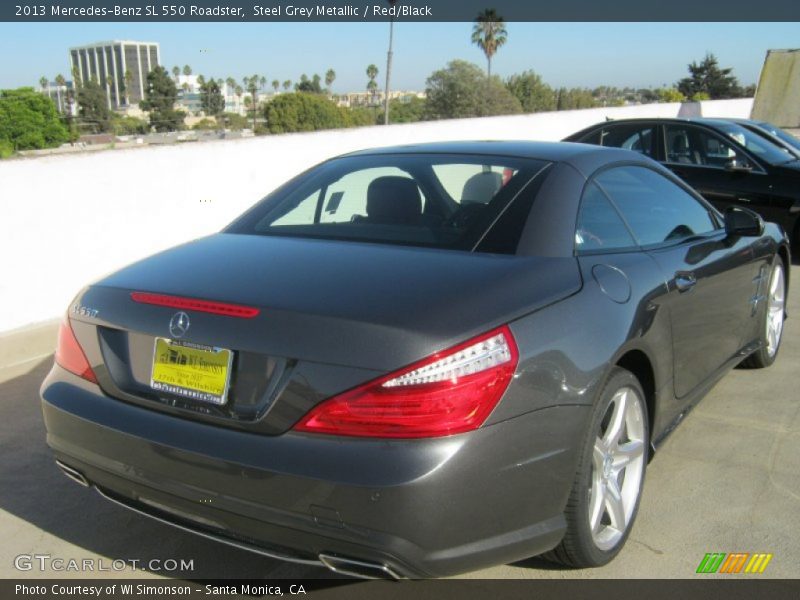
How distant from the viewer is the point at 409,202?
3475 millimetres

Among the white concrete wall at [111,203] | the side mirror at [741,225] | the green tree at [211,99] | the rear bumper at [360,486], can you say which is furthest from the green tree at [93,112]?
the rear bumper at [360,486]

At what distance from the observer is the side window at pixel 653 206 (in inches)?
143

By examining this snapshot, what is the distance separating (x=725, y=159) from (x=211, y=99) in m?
88.7

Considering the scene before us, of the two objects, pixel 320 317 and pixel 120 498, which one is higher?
pixel 320 317

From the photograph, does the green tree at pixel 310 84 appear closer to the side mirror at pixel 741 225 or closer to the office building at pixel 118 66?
the office building at pixel 118 66

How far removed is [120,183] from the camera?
7.06m

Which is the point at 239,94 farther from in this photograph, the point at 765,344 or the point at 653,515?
the point at 653,515

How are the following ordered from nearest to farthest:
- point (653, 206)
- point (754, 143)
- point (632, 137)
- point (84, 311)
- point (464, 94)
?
point (84, 311)
point (653, 206)
point (754, 143)
point (632, 137)
point (464, 94)

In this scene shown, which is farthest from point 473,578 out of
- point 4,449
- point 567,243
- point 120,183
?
point 120,183

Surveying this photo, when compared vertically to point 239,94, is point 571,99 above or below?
above

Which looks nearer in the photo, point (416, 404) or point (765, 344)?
point (416, 404)

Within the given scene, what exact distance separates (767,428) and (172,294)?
3.28 metres

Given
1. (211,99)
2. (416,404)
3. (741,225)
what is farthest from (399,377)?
(211,99)

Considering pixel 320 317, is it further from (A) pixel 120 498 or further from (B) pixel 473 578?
(B) pixel 473 578
